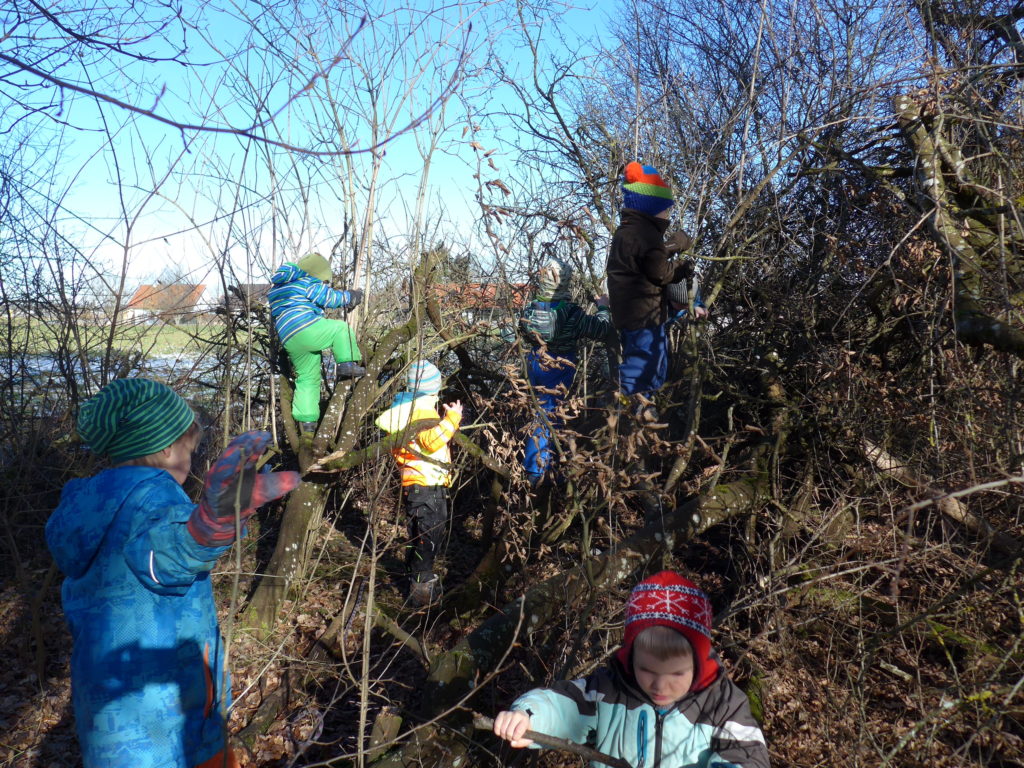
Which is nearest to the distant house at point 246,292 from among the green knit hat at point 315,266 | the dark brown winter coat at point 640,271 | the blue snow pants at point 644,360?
the green knit hat at point 315,266

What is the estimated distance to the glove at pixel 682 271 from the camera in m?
4.47

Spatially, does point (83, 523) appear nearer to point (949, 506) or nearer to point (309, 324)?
point (309, 324)

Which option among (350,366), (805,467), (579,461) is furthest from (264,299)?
(805,467)

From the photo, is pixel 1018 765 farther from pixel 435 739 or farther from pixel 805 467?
pixel 435 739

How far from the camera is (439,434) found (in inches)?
185

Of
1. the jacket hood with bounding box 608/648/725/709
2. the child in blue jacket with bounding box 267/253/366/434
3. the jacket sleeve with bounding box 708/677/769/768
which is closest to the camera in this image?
the jacket sleeve with bounding box 708/677/769/768

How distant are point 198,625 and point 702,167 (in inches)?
184

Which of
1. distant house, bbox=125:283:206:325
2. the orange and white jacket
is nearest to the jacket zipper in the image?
the orange and white jacket

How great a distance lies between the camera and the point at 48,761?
3.96 metres

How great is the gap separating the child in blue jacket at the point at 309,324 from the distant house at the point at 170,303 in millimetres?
610

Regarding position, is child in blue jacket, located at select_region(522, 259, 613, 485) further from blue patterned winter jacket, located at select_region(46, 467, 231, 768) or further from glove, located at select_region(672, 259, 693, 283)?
blue patterned winter jacket, located at select_region(46, 467, 231, 768)

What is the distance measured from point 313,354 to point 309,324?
0.83 ft

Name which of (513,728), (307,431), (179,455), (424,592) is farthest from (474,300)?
(513,728)

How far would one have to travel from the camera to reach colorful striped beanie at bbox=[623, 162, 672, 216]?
447 centimetres
